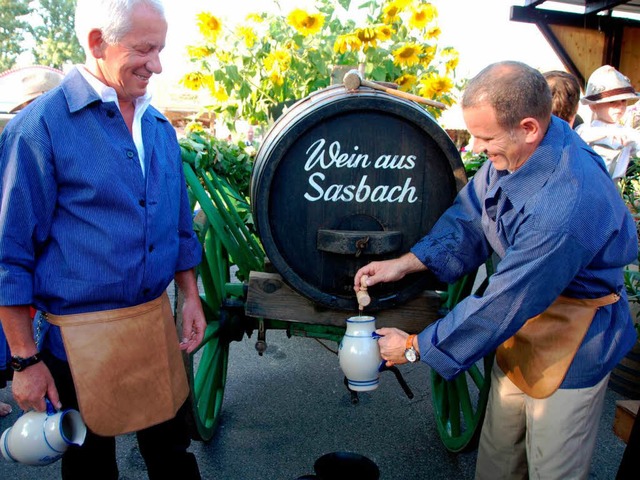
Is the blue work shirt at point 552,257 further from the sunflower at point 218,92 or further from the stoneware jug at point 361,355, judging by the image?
the sunflower at point 218,92

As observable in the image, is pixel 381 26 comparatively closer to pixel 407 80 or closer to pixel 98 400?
pixel 407 80

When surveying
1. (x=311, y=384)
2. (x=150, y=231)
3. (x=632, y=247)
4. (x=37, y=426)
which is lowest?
(x=311, y=384)

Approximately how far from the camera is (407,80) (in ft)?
10.3

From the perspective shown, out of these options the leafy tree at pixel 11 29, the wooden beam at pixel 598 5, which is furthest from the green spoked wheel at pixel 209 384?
the leafy tree at pixel 11 29

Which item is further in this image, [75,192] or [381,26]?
[381,26]

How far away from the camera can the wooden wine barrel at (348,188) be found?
177cm

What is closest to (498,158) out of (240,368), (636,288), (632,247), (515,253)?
(515,253)

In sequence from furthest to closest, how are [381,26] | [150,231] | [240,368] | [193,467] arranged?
[240,368], [381,26], [193,467], [150,231]

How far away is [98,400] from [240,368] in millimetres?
2011

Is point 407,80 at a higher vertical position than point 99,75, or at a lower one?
lower

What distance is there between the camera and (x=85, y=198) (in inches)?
53.0

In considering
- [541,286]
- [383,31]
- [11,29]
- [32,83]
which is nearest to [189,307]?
[541,286]

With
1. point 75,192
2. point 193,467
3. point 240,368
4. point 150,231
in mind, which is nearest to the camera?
point 75,192

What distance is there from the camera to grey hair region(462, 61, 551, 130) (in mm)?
1428
